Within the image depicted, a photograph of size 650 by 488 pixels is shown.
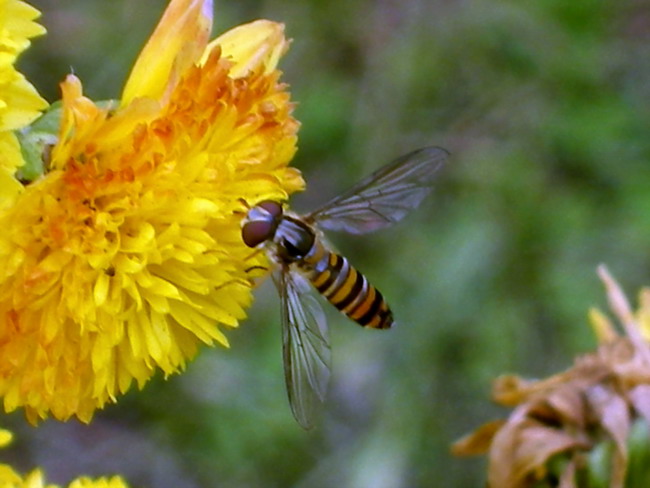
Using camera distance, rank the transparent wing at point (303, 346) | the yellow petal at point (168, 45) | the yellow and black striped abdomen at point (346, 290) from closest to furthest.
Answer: the yellow petal at point (168, 45)
the transparent wing at point (303, 346)
the yellow and black striped abdomen at point (346, 290)

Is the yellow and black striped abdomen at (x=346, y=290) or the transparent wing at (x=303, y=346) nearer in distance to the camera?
the transparent wing at (x=303, y=346)

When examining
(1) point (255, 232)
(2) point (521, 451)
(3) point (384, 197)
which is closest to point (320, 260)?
(3) point (384, 197)

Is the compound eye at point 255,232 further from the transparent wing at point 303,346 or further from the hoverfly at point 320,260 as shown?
the transparent wing at point 303,346

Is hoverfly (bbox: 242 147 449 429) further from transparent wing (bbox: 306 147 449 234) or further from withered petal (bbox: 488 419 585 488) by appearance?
withered petal (bbox: 488 419 585 488)

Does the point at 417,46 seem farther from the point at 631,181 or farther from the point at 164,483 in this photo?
the point at 164,483

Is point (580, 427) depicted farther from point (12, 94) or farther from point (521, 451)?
point (12, 94)

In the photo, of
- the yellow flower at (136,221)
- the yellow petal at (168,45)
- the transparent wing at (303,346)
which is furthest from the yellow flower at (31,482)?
the yellow petal at (168,45)

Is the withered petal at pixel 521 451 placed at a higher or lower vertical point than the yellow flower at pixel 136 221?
lower
